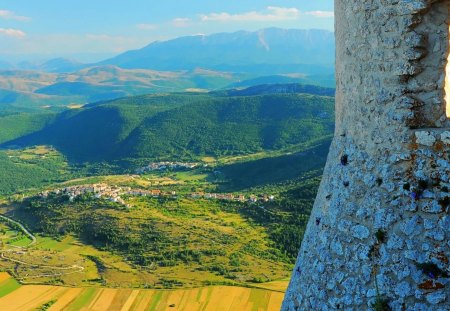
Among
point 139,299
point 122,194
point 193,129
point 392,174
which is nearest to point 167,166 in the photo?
point 193,129

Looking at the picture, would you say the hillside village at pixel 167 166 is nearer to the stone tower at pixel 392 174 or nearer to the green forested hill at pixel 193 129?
the green forested hill at pixel 193 129

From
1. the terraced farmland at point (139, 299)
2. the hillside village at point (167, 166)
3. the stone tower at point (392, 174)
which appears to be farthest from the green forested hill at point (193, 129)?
the stone tower at point (392, 174)

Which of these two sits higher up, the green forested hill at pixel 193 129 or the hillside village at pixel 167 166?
the green forested hill at pixel 193 129

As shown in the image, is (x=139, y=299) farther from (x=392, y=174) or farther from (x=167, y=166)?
(x=167, y=166)

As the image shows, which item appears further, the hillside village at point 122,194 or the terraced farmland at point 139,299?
the hillside village at point 122,194

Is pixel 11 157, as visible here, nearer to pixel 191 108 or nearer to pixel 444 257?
pixel 191 108

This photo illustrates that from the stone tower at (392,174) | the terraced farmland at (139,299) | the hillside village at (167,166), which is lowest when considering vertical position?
the hillside village at (167,166)
